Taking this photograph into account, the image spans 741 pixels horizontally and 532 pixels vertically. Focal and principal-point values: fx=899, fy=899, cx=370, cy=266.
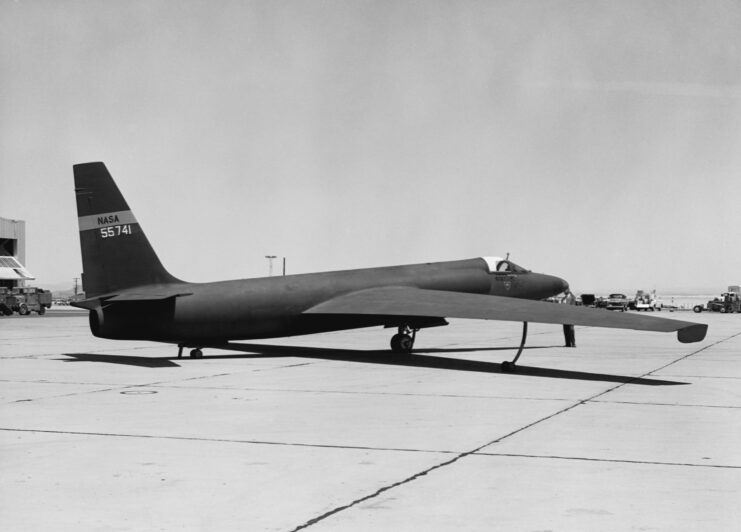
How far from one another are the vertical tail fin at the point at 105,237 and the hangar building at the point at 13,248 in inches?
2383


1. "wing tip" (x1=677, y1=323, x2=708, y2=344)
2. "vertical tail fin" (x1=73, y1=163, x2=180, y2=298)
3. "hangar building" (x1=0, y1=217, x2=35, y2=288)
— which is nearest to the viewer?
"wing tip" (x1=677, y1=323, x2=708, y2=344)

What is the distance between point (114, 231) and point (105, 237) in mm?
240

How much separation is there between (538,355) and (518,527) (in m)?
18.1

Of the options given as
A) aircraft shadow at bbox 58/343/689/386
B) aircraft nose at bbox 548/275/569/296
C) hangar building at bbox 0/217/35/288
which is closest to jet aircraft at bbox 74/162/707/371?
aircraft shadow at bbox 58/343/689/386

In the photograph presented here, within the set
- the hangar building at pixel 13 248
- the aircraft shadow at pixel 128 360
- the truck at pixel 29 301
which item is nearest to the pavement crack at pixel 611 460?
the aircraft shadow at pixel 128 360

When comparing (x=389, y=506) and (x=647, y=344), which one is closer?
(x=389, y=506)

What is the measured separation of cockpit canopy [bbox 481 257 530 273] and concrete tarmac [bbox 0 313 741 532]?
273 inches

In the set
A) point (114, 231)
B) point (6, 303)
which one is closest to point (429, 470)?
point (114, 231)

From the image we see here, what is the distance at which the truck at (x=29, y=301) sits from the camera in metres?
61.7

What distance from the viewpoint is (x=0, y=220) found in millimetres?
79750

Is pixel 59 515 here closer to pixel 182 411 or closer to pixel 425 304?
pixel 182 411

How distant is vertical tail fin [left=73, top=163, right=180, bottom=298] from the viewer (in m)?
20.3

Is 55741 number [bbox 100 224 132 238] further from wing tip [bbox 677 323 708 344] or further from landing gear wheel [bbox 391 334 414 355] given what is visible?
wing tip [bbox 677 323 708 344]

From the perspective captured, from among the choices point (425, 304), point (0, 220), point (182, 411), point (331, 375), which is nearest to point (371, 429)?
point (182, 411)
